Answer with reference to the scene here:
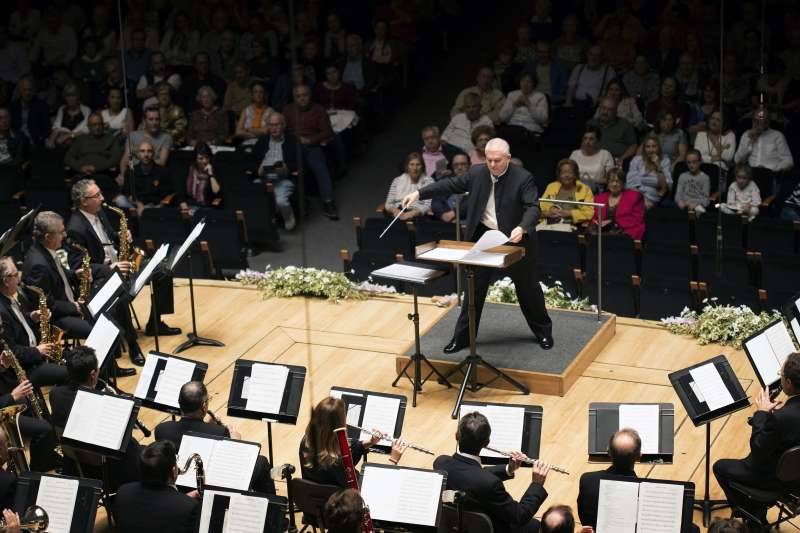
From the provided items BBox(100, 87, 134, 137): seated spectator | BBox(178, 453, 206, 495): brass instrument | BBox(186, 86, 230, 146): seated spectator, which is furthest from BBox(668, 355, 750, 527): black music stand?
BBox(100, 87, 134, 137): seated spectator

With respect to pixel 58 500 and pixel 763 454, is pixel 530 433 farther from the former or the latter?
pixel 58 500

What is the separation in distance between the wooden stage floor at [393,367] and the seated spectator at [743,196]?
1706 millimetres

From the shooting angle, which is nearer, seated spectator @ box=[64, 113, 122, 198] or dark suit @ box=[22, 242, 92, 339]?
dark suit @ box=[22, 242, 92, 339]

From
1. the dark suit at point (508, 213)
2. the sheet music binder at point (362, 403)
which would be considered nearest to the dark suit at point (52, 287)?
the dark suit at point (508, 213)

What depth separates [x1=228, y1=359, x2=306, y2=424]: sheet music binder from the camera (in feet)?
19.9

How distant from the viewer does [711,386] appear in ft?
19.5

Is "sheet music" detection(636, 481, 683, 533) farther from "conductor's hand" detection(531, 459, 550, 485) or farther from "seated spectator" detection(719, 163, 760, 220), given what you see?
"seated spectator" detection(719, 163, 760, 220)

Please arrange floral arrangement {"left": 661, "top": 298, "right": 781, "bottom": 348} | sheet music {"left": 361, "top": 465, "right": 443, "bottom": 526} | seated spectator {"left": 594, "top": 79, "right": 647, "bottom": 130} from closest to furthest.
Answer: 1. sheet music {"left": 361, "top": 465, "right": 443, "bottom": 526}
2. floral arrangement {"left": 661, "top": 298, "right": 781, "bottom": 348}
3. seated spectator {"left": 594, "top": 79, "right": 647, "bottom": 130}

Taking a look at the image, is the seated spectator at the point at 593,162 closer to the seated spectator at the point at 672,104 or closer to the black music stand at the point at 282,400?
the seated spectator at the point at 672,104

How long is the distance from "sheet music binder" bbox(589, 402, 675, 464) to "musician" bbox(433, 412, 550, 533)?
42cm

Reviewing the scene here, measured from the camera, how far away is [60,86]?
42.9ft

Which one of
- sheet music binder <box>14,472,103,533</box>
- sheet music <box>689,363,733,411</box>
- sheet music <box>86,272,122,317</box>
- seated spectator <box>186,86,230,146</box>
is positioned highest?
seated spectator <box>186,86,230,146</box>

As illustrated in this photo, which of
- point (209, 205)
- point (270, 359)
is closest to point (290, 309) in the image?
point (270, 359)

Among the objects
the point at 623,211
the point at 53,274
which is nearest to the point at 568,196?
the point at 623,211
